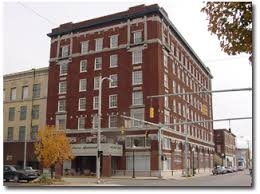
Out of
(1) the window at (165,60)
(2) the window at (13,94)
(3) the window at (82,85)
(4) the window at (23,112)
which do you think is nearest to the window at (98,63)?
(3) the window at (82,85)

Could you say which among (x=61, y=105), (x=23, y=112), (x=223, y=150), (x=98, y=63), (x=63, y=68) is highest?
(x=98, y=63)

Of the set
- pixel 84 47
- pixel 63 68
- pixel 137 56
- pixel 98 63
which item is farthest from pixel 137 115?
pixel 84 47

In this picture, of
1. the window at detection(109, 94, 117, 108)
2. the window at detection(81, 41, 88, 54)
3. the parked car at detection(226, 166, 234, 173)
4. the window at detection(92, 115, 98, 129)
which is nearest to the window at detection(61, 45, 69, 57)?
the window at detection(81, 41, 88, 54)

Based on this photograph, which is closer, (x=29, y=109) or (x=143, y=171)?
(x=29, y=109)

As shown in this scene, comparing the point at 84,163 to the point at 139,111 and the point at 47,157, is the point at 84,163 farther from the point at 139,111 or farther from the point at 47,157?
the point at 47,157

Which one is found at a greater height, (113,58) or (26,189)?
(113,58)

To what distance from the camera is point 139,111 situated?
44812mm

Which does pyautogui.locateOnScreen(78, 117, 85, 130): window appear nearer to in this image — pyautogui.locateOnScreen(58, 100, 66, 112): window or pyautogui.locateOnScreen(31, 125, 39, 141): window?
pyautogui.locateOnScreen(58, 100, 66, 112): window

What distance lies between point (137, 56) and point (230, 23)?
3468cm

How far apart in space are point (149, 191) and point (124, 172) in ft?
94.7

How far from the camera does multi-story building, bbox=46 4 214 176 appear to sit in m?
43.3

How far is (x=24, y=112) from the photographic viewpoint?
35.2 m

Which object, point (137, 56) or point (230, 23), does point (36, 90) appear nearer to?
point (137, 56)

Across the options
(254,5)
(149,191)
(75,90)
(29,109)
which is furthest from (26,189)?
(75,90)
